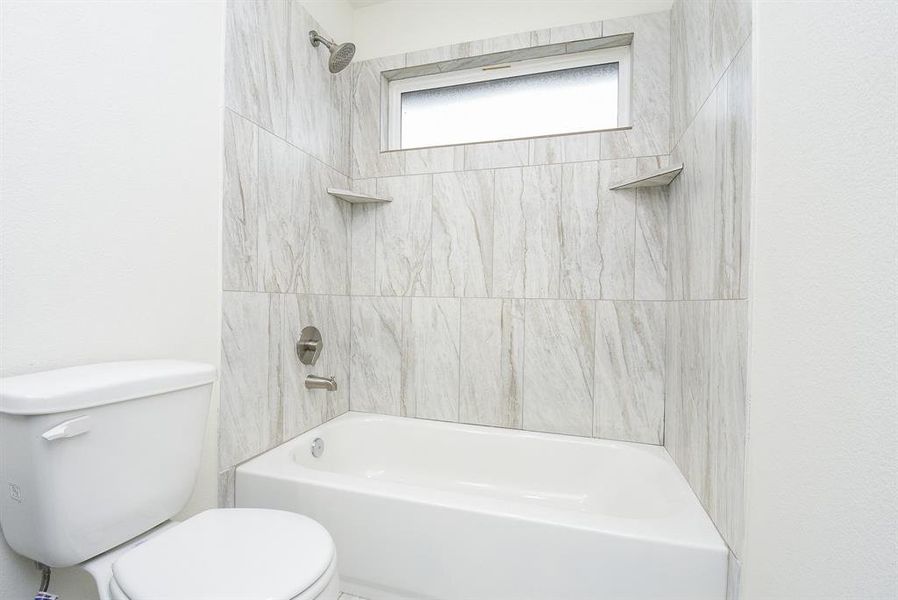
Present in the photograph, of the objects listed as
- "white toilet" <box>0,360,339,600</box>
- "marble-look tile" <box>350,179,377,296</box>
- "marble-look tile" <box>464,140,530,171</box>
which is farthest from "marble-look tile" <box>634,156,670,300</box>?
"white toilet" <box>0,360,339,600</box>

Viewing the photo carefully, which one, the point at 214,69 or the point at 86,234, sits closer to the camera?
the point at 86,234

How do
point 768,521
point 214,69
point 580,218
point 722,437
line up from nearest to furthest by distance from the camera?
1. point 768,521
2. point 722,437
3. point 214,69
4. point 580,218

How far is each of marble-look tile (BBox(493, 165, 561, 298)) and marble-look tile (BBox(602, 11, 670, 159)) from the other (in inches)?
13.1

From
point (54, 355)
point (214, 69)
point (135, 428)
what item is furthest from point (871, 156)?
point (214, 69)

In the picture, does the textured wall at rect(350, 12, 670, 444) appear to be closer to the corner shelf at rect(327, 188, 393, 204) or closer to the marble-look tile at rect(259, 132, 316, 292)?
the corner shelf at rect(327, 188, 393, 204)

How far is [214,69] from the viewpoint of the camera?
1335mm

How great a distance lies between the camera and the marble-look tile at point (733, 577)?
2.98 feet

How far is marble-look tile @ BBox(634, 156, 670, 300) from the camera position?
1.71 m

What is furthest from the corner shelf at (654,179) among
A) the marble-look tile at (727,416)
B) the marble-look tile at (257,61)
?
the marble-look tile at (257,61)

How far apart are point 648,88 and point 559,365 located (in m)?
1.27

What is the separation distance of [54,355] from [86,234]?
0.97ft

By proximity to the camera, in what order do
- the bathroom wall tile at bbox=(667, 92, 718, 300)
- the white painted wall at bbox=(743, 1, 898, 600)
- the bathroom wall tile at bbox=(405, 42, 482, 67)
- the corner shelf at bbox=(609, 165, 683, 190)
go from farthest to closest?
the bathroom wall tile at bbox=(405, 42, 482, 67) → the corner shelf at bbox=(609, 165, 683, 190) → the bathroom wall tile at bbox=(667, 92, 718, 300) → the white painted wall at bbox=(743, 1, 898, 600)

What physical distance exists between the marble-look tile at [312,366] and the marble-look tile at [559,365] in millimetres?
938

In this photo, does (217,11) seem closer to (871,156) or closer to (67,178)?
(67,178)
